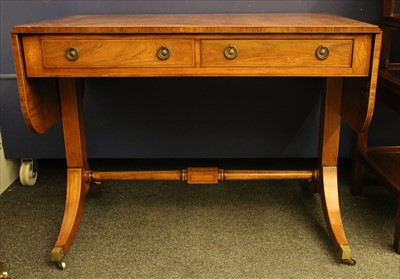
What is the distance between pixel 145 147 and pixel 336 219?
1021 mm

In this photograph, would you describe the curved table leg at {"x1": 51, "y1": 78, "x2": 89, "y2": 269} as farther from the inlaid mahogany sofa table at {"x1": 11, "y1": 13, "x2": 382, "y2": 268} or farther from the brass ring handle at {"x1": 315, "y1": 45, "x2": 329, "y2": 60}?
the brass ring handle at {"x1": 315, "y1": 45, "x2": 329, "y2": 60}

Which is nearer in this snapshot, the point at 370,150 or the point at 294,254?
the point at 294,254

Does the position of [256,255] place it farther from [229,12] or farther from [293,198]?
[229,12]

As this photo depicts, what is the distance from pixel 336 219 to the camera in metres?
→ 1.88

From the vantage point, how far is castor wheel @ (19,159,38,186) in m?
2.39

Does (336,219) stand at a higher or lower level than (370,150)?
lower

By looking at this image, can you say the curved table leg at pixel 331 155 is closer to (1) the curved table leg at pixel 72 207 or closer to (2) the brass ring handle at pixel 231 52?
(2) the brass ring handle at pixel 231 52

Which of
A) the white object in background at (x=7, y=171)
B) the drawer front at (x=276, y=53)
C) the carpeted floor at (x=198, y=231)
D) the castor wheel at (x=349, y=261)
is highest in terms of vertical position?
the drawer front at (x=276, y=53)

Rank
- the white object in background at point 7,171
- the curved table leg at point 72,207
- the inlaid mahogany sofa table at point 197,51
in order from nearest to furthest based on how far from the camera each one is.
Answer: the inlaid mahogany sofa table at point 197,51 → the curved table leg at point 72,207 → the white object in background at point 7,171

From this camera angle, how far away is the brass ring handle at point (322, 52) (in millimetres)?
Result: 1522

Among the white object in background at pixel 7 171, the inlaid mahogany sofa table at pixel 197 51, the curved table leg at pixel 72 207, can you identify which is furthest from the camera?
the white object in background at pixel 7 171

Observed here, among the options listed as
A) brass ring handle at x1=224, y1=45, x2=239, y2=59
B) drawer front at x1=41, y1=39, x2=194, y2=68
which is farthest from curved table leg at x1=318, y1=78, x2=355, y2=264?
drawer front at x1=41, y1=39, x2=194, y2=68

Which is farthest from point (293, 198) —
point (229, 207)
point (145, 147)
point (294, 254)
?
point (145, 147)

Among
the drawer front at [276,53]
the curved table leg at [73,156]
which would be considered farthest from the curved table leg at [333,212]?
the curved table leg at [73,156]
